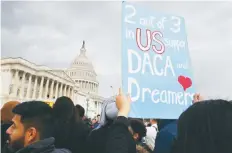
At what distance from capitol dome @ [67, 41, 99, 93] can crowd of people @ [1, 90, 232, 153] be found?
80.0m

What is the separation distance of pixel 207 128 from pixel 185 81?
6.08 feet

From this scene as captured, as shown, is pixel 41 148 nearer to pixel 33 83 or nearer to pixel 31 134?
pixel 31 134

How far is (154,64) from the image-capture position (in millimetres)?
2768

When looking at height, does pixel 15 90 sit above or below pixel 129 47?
above

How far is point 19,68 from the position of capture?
4991 cm

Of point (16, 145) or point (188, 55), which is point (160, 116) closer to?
point (188, 55)

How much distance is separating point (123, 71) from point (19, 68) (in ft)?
168

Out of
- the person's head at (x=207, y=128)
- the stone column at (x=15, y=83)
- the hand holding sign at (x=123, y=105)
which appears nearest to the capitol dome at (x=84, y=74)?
the stone column at (x=15, y=83)

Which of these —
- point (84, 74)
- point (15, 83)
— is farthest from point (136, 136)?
point (84, 74)

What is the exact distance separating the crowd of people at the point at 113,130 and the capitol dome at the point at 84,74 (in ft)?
263

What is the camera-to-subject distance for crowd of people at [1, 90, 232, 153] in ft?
3.57

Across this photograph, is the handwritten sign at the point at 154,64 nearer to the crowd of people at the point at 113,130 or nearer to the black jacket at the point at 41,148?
the crowd of people at the point at 113,130

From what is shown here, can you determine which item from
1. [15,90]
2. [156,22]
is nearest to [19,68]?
[15,90]

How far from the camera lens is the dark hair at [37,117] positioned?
65.2 inches
